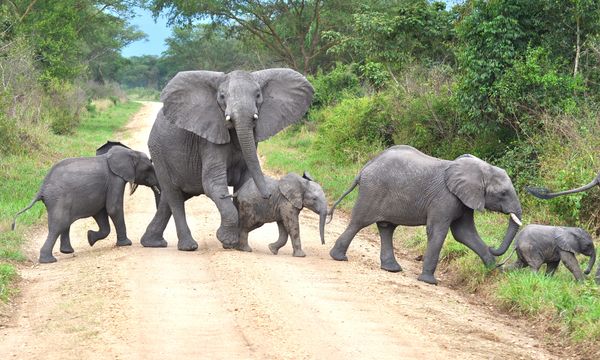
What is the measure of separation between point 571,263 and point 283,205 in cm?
339

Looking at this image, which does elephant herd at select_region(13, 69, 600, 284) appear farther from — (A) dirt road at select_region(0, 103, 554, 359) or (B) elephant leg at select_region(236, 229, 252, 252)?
(A) dirt road at select_region(0, 103, 554, 359)

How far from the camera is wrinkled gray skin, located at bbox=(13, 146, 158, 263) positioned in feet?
37.0

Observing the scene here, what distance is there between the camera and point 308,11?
36906mm

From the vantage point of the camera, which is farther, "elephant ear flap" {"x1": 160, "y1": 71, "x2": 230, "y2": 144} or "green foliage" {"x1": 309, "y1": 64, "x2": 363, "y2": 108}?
"green foliage" {"x1": 309, "y1": 64, "x2": 363, "y2": 108}

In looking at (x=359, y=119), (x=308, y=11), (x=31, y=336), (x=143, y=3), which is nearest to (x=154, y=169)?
(x=31, y=336)

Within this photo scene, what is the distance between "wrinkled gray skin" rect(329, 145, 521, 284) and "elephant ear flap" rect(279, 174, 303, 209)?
690 mm

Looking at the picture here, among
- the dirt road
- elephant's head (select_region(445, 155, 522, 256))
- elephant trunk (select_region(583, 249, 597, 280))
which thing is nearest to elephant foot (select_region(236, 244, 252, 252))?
the dirt road

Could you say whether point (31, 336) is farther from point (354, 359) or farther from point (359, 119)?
point (359, 119)

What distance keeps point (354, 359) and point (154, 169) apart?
645 centimetres

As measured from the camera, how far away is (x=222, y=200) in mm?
11344

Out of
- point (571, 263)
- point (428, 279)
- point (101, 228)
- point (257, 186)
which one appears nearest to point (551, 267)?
point (571, 263)

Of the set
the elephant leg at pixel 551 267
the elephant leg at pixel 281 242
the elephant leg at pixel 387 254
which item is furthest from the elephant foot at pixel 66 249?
the elephant leg at pixel 551 267

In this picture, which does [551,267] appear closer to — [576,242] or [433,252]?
[576,242]

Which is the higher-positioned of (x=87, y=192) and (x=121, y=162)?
(x=121, y=162)
